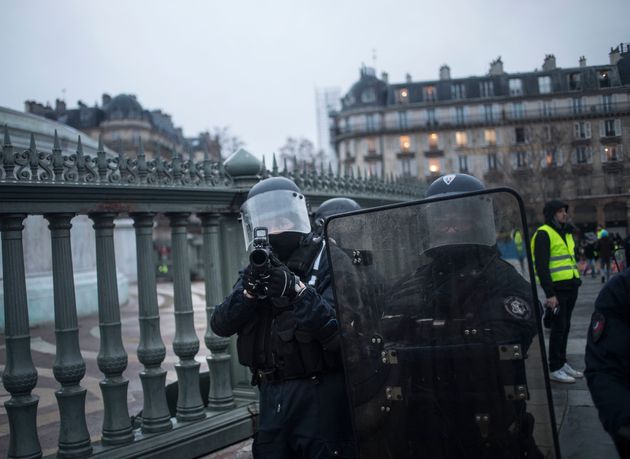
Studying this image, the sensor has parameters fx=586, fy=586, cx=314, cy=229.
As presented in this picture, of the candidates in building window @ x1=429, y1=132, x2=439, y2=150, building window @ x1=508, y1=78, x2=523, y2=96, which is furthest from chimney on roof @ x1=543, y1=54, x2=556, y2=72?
building window @ x1=429, y1=132, x2=439, y2=150

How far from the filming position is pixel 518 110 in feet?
21.3

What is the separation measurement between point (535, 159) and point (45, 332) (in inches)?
237

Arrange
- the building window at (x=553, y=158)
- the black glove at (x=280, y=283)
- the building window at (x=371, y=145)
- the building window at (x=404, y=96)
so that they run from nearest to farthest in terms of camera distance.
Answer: the black glove at (x=280, y=283), the building window at (x=553, y=158), the building window at (x=404, y=96), the building window at (x=371, y=145)

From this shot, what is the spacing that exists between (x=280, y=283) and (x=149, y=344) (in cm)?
183

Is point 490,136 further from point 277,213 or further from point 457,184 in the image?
point 277,213

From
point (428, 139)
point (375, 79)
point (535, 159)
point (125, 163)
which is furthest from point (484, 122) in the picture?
point (375, 79)

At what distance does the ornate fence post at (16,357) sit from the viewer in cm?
339

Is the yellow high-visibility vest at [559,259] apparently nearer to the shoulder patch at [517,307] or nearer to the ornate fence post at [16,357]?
the shoulder patch at [517,307]

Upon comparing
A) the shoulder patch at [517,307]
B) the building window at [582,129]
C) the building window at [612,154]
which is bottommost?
the shoulder patch at [517,307]

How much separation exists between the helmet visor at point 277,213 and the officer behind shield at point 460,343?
3.07 ft

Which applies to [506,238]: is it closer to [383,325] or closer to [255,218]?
[383,325]

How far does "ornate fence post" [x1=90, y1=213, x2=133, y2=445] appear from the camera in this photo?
12.5 ft

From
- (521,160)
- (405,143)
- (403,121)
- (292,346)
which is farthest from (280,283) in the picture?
(403,121)

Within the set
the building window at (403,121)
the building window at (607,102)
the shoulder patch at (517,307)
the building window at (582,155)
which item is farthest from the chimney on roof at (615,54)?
the building window at (403,121)
